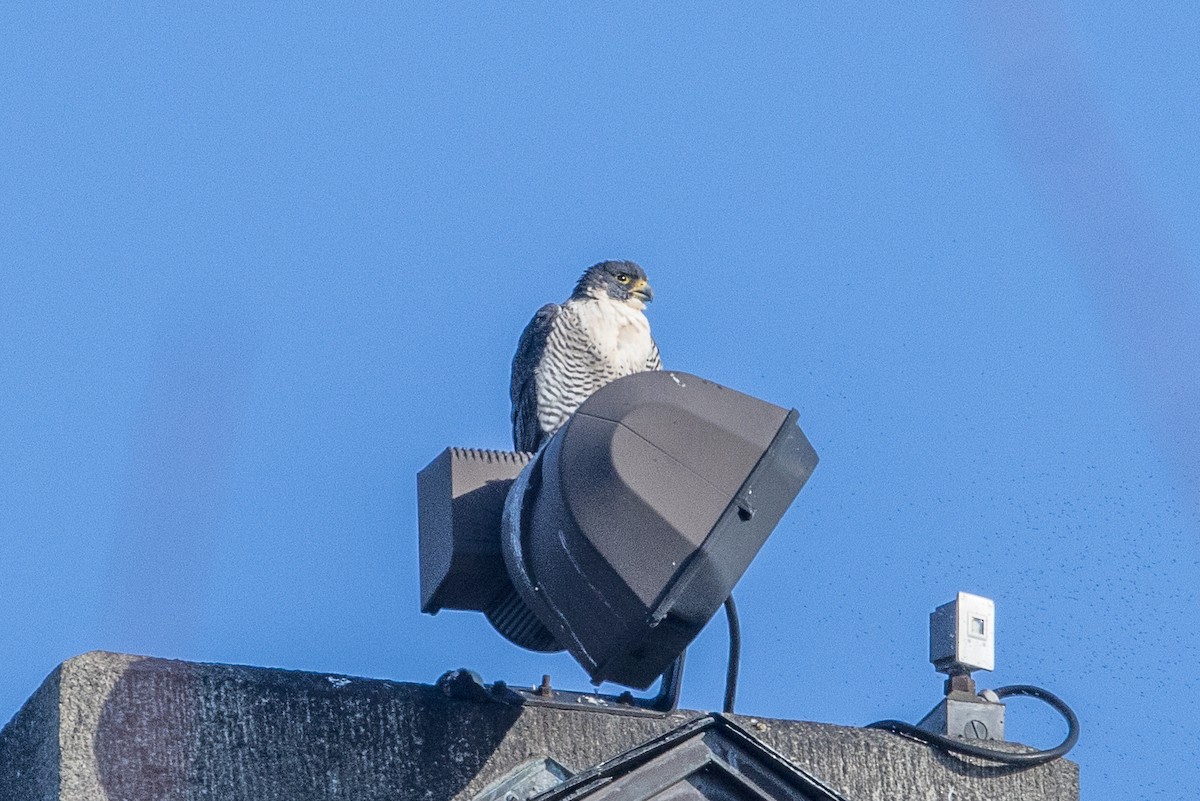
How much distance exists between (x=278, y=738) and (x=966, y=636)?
5.27 feet

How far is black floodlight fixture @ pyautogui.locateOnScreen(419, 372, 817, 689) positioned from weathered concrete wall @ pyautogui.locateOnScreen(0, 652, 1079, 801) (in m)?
0.43

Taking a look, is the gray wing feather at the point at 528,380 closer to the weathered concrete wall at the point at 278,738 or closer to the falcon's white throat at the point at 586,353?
the falcon's white throat at the point at 586,353

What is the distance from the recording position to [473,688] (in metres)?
4.03

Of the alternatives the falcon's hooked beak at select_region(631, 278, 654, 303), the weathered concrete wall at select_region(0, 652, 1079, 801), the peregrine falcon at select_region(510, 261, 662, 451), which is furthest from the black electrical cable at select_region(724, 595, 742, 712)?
the falcon's hooked beak at select_region(631, 278, 654, 303)

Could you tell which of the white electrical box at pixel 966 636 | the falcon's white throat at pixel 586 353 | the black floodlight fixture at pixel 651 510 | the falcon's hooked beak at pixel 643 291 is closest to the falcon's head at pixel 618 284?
the falcon's hooked beak at pixel 643 291

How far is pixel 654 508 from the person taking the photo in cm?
325

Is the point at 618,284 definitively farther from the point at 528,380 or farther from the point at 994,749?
the point at 994,749

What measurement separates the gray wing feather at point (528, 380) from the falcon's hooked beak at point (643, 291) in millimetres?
626

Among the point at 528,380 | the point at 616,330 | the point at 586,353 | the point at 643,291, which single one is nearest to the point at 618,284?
the point at 643,291

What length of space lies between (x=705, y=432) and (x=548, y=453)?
→ 0.29 m

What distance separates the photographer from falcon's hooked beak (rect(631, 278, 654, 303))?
928cm

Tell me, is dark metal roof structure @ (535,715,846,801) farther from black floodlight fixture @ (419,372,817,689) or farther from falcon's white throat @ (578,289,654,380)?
falcon's white throat @ (578,289,654,380)

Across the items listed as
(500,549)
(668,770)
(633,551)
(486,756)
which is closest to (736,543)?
(633,551)

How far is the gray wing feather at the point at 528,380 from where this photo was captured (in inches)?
328
